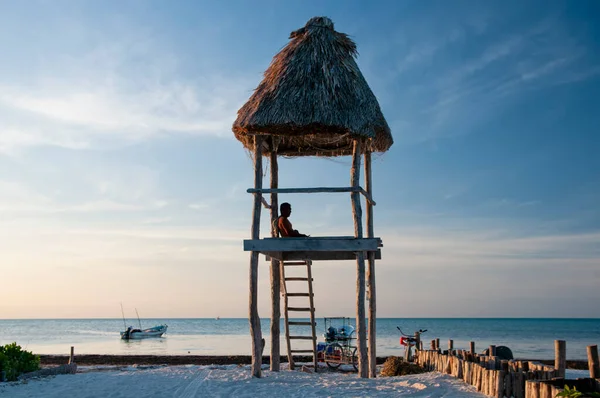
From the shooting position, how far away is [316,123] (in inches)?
467

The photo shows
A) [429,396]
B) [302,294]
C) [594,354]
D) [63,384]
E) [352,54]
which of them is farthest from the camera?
[302,294]

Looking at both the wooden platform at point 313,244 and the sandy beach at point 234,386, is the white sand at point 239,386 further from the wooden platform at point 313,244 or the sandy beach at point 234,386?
the wooden platform at point 313,244

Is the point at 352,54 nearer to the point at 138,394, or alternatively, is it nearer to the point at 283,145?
the point at 283,145

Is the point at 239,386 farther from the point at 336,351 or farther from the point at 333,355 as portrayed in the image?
the point at 336,351

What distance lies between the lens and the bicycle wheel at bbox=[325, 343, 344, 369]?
17.3 m

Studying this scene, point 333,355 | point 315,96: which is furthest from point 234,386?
point 333,355

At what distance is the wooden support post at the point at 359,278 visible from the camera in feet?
38.9

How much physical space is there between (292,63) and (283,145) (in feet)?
9.10

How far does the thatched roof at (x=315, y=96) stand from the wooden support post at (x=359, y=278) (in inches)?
25.3

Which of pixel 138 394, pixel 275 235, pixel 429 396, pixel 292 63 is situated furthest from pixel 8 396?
pixel 292 63

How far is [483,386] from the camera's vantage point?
10.4m

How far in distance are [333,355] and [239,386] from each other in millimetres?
6831

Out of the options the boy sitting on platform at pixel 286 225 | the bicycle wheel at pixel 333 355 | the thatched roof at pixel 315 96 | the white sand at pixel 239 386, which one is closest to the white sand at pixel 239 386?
the white sand at pixel 239 386

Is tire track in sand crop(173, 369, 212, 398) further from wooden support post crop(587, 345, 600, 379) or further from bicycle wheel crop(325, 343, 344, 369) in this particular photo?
wooden support post crop(587, 345, 600, 379)
